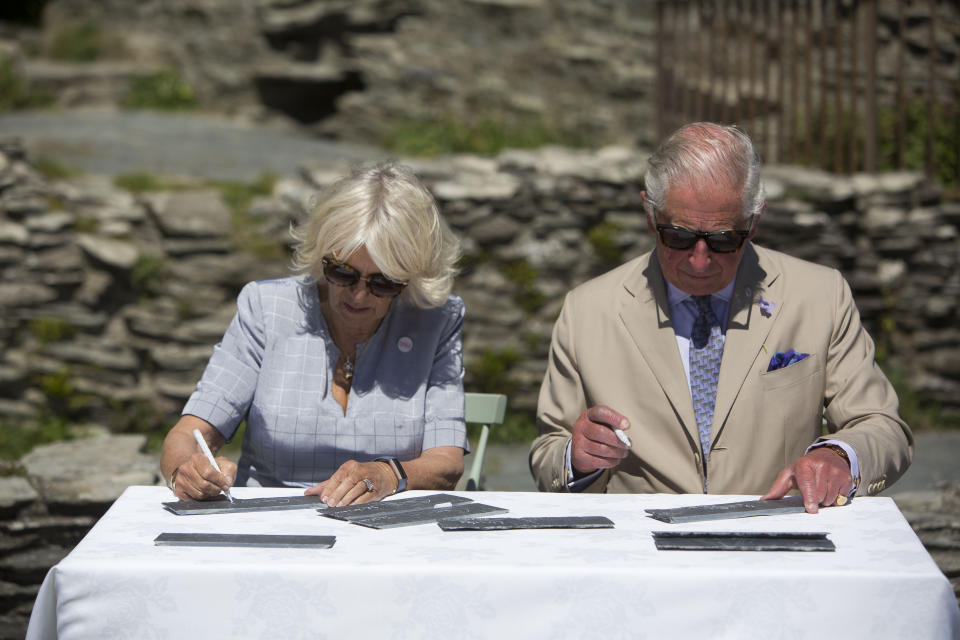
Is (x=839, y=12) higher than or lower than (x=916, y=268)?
higher

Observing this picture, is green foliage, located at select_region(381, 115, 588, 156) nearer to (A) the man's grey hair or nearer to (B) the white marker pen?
(A) the man's grey hair

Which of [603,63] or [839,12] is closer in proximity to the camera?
[839,12]

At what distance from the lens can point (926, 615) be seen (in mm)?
1829

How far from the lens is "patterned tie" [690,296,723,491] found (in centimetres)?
274

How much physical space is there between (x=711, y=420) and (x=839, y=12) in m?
4.82

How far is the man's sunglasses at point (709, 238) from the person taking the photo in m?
2.51

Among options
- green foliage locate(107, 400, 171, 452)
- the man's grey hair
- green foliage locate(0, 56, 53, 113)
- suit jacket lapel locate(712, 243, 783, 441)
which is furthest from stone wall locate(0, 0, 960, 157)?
the man's grey hair

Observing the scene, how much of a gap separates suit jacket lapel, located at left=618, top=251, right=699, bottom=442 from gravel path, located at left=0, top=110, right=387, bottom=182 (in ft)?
19.6

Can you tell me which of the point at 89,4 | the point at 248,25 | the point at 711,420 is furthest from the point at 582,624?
the point at 89,4

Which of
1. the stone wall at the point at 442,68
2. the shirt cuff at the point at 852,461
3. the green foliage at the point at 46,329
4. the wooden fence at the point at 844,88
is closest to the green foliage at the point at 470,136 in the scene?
the stone wall at the point at 442,68

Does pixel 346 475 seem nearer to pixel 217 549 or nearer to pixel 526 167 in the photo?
pixel 217 549

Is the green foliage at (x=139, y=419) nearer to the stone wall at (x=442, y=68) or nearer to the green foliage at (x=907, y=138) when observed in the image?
the green foliage at (x=907, y=138)

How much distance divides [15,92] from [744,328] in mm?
11337

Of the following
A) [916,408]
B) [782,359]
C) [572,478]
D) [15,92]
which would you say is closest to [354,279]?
[572,478]
